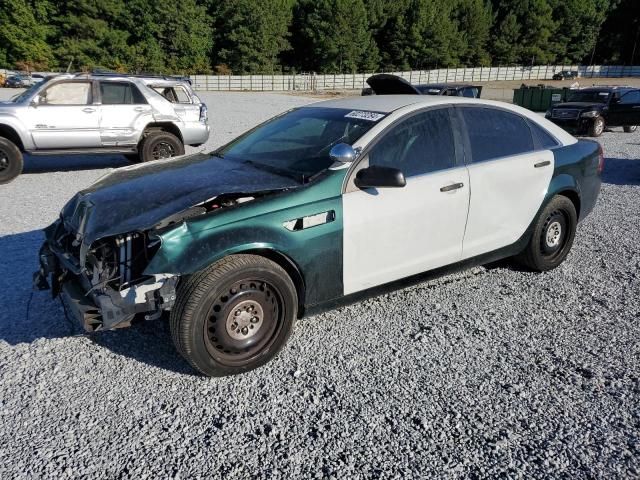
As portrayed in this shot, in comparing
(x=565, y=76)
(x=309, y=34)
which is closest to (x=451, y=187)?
(x=309, y=34)

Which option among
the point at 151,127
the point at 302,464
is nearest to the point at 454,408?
the point at 302,464

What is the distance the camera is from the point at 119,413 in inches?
112

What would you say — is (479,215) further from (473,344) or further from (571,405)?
(571,405)

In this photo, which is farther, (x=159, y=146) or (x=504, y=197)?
(x=159, y=146)

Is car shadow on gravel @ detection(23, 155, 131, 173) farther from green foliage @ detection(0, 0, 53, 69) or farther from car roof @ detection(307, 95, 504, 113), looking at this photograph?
green foliage @ detection(0, 0, 53, 69)

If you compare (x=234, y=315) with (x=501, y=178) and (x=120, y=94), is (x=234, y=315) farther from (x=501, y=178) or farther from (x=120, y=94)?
(x=120, y=94)

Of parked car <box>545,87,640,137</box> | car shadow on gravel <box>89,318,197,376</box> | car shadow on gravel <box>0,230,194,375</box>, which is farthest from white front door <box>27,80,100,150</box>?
parked car <box>545,87,640,137</box>

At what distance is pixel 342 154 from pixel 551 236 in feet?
8.38

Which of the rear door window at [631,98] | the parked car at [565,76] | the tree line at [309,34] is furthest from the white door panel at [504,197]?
the parked car at [565,76]

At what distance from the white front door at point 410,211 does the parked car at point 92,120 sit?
690 centimetres

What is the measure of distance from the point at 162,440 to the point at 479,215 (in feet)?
9.13

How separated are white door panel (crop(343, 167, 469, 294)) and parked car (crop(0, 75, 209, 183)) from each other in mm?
7059

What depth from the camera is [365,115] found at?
385 cm

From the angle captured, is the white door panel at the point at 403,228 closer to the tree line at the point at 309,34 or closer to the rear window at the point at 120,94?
the rear window at the point at 120,94
